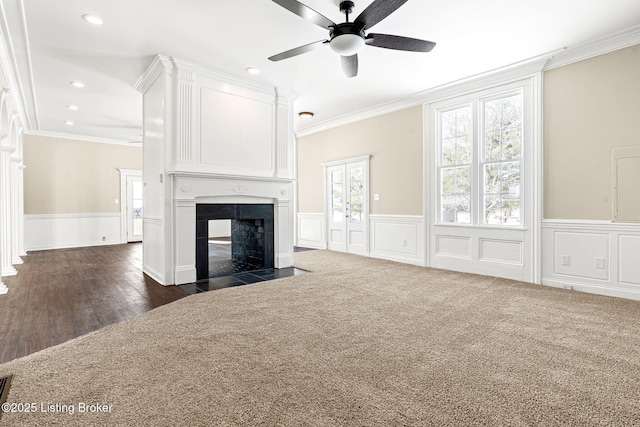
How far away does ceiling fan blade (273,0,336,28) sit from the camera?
8.09ft

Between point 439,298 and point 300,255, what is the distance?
140 inches

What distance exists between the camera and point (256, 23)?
3.45 metres

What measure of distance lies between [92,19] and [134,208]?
6687 millimetres

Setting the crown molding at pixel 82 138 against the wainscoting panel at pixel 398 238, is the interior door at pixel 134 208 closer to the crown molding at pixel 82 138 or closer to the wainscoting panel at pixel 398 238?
the crown molding at pixel 82 138

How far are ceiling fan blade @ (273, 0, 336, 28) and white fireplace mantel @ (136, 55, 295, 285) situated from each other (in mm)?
2365

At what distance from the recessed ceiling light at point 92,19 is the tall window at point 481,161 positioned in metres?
4.98

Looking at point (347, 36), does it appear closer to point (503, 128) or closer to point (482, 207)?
point (503, 128)

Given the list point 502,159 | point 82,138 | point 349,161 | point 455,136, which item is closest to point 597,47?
point 502,159

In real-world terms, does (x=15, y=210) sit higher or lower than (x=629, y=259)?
higher

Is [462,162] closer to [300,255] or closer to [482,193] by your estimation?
[482,193]

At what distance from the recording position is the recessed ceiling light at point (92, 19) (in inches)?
128

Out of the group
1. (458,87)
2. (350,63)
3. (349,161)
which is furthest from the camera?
(349,161)

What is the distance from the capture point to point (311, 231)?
802 centimetres

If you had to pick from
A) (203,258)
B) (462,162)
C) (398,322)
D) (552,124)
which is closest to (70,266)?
(203,258)
